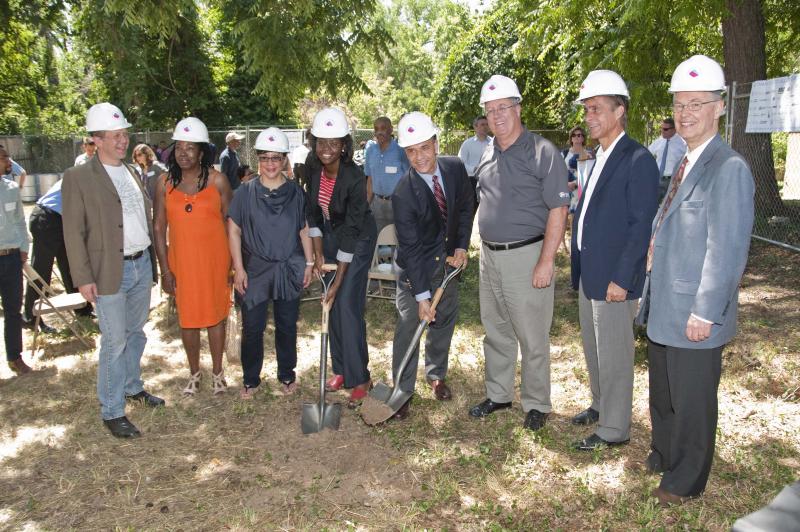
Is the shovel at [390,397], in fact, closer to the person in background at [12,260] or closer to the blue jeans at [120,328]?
the blue jeans at [120,328]

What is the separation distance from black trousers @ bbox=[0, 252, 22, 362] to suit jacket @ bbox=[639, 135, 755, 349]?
17.0 feet

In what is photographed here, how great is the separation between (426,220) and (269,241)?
1.20 meters

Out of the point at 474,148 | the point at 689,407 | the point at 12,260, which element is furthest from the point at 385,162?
the point at 689,407

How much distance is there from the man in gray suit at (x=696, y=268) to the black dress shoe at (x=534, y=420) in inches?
39.0

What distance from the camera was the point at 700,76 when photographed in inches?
125

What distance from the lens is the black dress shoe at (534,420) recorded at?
4.44 meters

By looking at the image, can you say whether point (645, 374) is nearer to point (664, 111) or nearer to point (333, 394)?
point (333, 394)

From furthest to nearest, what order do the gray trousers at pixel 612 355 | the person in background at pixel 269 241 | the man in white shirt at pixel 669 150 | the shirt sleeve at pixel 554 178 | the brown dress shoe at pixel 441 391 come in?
the man in white shirt at pixel 669 150 < the brown dress shoe at pixel 441 391 < the person in background at pixel 269 241 < the shirt sleeve at pixel 554 178 < the gray trousers at pixel 612 355

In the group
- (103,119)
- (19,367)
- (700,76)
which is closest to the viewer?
(700,76)

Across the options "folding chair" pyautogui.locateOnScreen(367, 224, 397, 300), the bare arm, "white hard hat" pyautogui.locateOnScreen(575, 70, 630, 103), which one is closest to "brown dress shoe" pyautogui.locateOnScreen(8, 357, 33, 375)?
"folding chair" pyautogui.locateOnScreen(367, 224, 397, 300)

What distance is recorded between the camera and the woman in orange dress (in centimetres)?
480

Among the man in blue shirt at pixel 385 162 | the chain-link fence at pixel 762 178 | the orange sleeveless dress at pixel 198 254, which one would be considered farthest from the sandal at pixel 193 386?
the chain-link fence at pixel 762 178

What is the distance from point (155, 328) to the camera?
720 cm

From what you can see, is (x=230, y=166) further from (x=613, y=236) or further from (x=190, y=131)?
(x=613, y=236)
